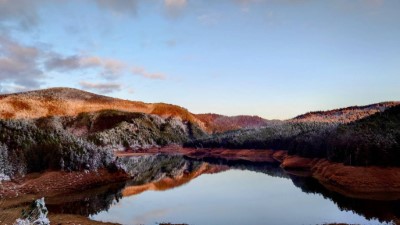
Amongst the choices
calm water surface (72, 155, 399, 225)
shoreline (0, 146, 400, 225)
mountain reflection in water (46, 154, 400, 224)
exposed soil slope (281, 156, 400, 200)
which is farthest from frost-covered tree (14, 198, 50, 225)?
exposed soil slope (281, 156, 400, 200)

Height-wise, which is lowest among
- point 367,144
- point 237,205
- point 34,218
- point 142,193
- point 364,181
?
point 237,205

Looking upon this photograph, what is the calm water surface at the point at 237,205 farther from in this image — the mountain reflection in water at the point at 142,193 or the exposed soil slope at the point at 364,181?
the exposed soil slope at the point at 364,181

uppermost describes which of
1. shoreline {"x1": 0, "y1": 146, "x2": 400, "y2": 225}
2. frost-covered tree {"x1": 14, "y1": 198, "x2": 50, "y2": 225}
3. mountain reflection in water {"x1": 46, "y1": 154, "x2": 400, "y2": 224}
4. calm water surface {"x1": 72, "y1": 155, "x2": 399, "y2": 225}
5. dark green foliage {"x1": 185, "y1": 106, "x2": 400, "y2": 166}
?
dark green foliage {"x1": 185, "y1": 106, "x2": 400, "y2": 166}

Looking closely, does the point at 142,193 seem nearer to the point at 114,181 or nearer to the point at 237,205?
the point at 114,181

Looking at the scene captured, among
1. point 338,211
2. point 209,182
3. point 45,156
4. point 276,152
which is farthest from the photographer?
point 276,152

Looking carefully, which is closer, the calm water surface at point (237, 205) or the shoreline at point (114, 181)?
the calm water surface at point (237, 205)

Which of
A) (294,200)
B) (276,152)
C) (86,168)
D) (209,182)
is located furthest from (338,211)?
(276,152)

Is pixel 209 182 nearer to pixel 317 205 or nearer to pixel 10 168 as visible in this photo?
pixel 317 205

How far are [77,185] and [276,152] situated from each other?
123560 millimetres

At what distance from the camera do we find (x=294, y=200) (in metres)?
74.2

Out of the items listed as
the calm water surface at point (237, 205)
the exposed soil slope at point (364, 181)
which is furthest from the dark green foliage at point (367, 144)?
the calm water surface at point (237, 205)

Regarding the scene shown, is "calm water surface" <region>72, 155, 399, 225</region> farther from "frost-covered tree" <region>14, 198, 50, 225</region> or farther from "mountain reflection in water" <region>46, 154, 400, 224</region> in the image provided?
"frost-covered tree" <region>14, 198, 50, 225</region>

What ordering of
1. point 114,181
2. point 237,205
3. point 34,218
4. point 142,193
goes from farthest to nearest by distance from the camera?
point 114,181 → point 142,193 → point 237,205 → point 34,218

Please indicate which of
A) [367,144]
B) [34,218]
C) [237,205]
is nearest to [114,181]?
[237,205]
